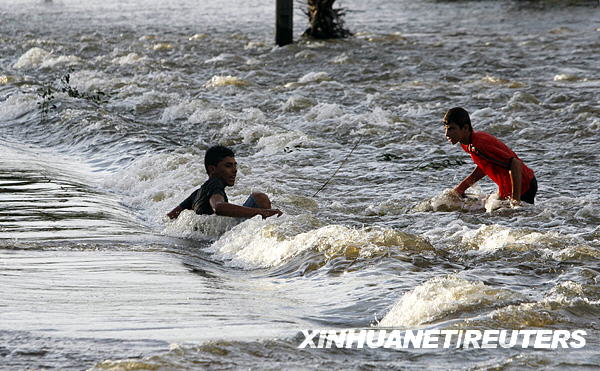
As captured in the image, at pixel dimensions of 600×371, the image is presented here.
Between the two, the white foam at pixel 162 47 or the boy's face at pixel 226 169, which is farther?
the white foam at pixel 162 47

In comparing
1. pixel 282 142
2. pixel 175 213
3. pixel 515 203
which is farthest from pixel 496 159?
pixel 282 142

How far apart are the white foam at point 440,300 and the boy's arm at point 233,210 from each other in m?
2.77

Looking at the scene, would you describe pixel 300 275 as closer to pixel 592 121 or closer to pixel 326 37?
pixel 592 121

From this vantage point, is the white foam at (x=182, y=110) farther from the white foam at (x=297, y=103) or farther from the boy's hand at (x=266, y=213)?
the boy's hand at (x=266, y=213)

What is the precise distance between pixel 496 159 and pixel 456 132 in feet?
A: 1.56

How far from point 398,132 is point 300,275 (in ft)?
25.4

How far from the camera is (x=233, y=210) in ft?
29.9

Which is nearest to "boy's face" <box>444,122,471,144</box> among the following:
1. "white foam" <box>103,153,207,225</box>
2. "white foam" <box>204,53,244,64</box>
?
"white foam" <box>103,153,207,225</box>

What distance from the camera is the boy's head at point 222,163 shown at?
9.38 metres

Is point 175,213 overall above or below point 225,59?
above

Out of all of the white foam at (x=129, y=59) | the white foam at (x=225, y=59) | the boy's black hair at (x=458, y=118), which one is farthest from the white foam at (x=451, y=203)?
the white foam at (x=129, y=59)

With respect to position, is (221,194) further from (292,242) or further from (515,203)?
(515,203)

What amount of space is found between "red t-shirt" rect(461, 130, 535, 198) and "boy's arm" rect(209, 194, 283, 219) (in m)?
2.25

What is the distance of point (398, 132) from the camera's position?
15.2 metres
